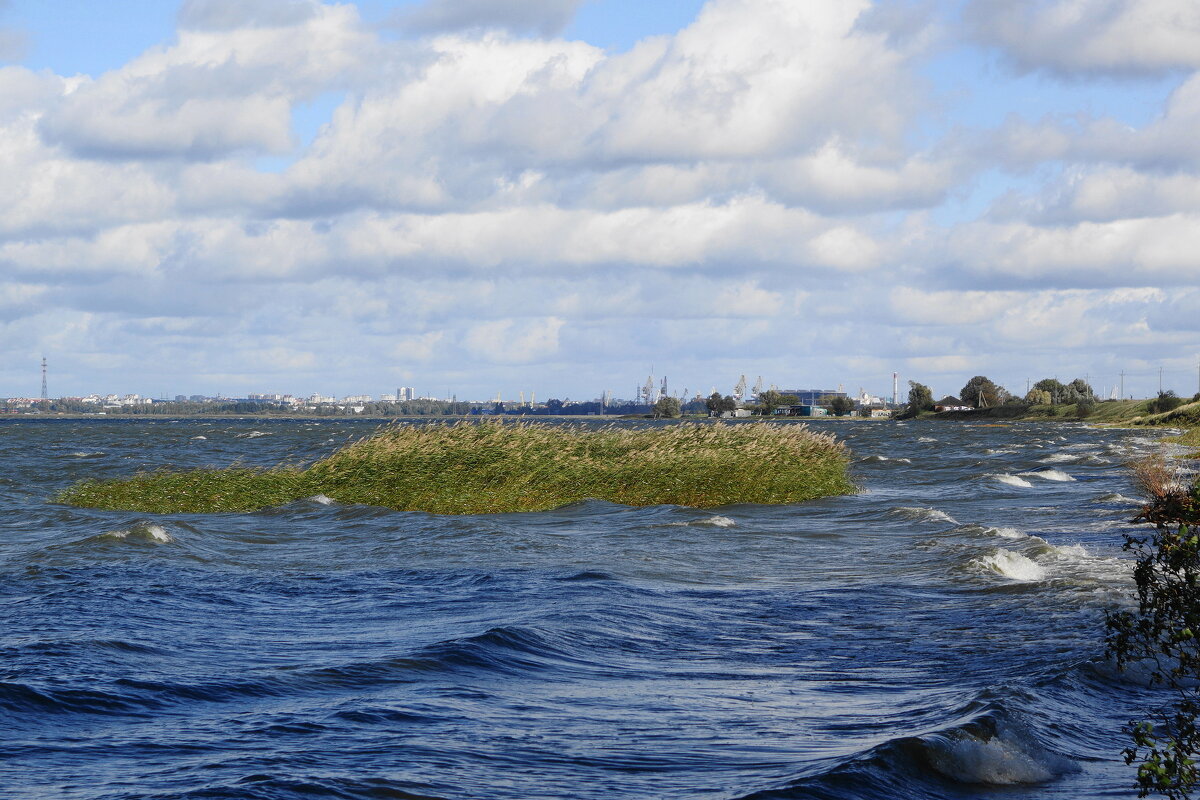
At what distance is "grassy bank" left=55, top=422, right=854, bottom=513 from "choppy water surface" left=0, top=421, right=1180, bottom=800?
6.22 meters

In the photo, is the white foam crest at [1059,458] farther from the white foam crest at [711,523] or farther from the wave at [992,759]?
the wave at [992,759]

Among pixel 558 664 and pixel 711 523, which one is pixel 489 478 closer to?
pixel 711 523

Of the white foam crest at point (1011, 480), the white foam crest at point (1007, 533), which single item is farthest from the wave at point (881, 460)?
the white foam crest at point (1007, 533)

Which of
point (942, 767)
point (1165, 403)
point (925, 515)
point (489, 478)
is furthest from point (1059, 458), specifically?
point (1165, 403)

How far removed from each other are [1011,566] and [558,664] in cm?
1249

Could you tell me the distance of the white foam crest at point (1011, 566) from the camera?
74.7 ft

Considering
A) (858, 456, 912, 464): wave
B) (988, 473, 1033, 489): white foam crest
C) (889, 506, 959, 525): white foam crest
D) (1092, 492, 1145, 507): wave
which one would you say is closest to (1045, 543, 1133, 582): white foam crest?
(889, 506, 959, 525): white foam crest

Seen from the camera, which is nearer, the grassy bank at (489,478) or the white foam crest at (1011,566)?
the white foam crest at (1011,566)

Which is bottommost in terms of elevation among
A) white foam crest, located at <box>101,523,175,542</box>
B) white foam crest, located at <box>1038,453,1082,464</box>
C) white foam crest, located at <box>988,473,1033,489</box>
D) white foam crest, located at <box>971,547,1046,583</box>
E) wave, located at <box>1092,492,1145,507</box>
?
white foam crest, located at <box>101,523,175,542</box>

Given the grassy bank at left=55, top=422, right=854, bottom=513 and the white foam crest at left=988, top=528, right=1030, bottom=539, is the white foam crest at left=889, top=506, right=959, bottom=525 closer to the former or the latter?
the white foam crest at left=988, top=528, right=1030, bottom=539

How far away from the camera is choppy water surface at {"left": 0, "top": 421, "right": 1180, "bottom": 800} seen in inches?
411

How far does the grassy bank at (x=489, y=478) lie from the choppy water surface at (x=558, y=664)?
6.22m

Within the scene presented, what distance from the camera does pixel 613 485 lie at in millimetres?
40094

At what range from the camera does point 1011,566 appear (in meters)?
23.8
